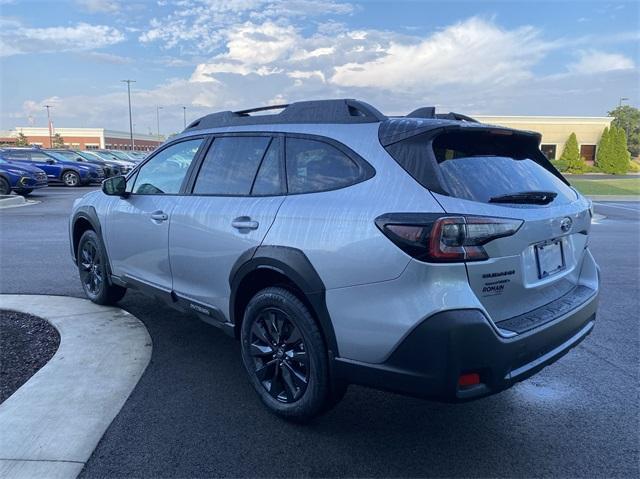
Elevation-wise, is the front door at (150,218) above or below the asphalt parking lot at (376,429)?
above

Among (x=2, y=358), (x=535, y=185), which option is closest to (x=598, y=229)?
(x=535, y=185)

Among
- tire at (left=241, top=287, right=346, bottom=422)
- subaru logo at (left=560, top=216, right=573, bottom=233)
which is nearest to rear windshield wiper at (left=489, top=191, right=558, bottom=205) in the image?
subaru logo at (left=560, top=216, right=573, bottom=233)

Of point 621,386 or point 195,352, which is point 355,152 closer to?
point 195,352

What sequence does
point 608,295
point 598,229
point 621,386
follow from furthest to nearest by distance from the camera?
point 598,229
point 608,295
point 621,386

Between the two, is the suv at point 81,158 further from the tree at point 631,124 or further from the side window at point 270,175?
the tree at point 631,124

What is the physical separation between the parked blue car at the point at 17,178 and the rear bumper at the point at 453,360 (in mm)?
17386

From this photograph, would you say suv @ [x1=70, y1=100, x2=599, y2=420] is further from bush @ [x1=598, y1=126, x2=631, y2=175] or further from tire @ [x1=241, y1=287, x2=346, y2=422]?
bush @ [x1=598, y1=126, x2=631, y2=175]

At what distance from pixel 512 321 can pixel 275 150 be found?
180 cm

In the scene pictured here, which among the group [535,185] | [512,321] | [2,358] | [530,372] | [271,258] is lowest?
[2,358]

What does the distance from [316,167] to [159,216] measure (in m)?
1.64

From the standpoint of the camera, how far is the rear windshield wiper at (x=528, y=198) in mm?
2660

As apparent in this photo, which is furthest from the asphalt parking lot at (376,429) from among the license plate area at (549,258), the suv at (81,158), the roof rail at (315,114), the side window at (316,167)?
the suv at (81,158)

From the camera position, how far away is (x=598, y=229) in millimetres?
11836

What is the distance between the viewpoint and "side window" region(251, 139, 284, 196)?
3217 millimetres
